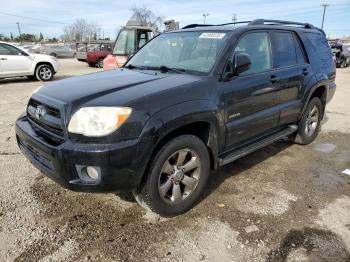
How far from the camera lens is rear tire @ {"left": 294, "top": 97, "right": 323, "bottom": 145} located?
→ 17.0ft

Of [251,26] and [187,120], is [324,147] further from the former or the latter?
[187,120]

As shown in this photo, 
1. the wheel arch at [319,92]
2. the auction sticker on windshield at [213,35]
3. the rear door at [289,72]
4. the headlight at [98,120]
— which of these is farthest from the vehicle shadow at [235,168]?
the auction sticker on windshield at [213,35]

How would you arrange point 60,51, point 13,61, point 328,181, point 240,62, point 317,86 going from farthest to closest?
point 60,51, point 13,61, point 317,86, point 328,181, point 240,62

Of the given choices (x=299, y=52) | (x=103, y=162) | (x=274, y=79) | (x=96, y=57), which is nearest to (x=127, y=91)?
(x=103, y=162)

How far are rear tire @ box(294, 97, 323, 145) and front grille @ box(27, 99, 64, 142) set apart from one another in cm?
372

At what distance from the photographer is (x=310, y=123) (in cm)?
544

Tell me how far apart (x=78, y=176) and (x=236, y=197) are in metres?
1.79

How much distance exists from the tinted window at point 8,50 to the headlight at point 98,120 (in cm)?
1141

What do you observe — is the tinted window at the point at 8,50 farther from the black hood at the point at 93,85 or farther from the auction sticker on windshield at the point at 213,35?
the auction sticker on windshield at the point at 213,35

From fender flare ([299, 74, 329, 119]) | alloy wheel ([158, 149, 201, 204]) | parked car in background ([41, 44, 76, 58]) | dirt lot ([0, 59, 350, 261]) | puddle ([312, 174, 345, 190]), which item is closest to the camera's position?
dirt lot ([0, 59, 350, 261])

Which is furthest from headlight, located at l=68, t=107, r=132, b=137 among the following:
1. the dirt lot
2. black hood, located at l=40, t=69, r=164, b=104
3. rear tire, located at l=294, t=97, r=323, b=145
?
rear tire, located at l=294, t=97, r=323, b=145

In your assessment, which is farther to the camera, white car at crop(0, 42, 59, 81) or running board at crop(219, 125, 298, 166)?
white car at crop(0, 42, 59, 81)

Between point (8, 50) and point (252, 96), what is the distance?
11.5 m

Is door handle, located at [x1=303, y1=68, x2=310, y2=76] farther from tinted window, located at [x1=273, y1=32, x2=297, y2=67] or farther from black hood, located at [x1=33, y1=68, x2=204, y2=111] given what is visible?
black hood, located at [x1=33, y1=68, x2=204, y2=111]
